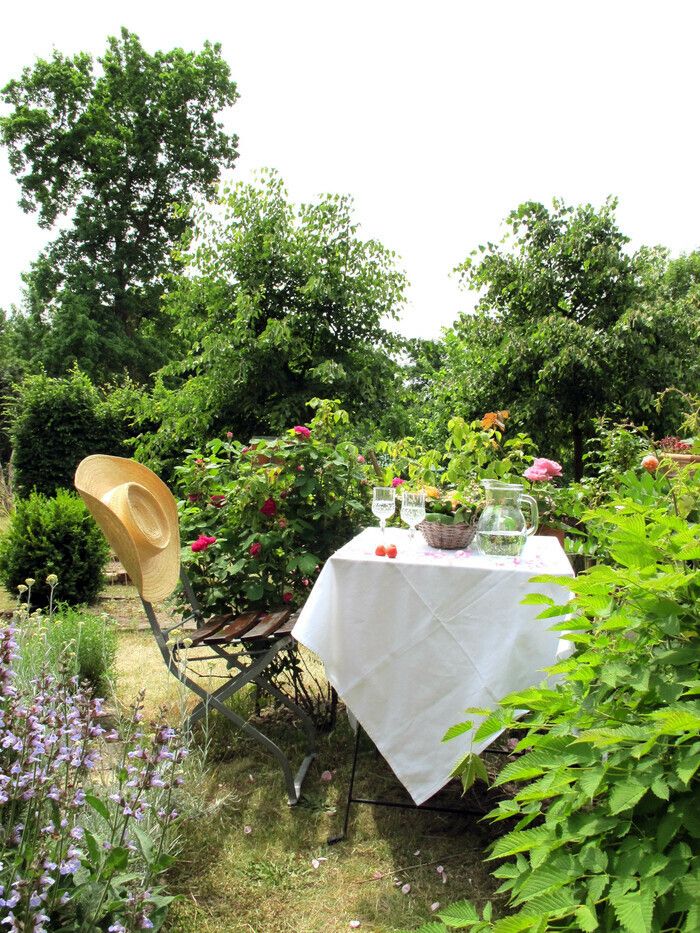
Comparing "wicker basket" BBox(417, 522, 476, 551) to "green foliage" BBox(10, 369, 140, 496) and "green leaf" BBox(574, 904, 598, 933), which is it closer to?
"green leaf" BBox(574, 904, 598, 933)

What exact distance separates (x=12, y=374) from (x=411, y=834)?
18.8m

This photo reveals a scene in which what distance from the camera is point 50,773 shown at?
4.63ft

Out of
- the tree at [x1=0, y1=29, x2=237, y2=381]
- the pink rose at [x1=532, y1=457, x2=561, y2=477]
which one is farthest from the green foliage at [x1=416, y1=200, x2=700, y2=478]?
the tree at [x1=0, y1=29, x2=237, y2=381]

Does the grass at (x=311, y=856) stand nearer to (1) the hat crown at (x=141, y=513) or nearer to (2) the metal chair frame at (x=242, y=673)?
(2) the metal chair frame at (x=242, y=673)

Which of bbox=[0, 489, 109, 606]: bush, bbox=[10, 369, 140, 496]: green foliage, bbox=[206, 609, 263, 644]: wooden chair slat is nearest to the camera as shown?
bbox=[206, 609, 263, 644]: wooden chair slat

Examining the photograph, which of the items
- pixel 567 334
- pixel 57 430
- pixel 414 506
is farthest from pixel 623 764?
pixel 57 430

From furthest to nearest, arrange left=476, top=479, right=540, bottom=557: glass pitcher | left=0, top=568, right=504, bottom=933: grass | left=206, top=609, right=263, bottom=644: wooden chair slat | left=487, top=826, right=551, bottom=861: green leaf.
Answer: left=206, top=609, right=263, bottom=644: wooden chair slat
left=476, top=479, right=540, bottom=557: glass pitcher
left=0, top=568, right=504, bottom=933: grass
left=487, top=826, right=551, bottom=861: green leaf

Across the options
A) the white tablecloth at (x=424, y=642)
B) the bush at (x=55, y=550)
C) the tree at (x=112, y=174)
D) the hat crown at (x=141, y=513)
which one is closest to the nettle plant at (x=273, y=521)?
the hat crown at (x=141, y=513)

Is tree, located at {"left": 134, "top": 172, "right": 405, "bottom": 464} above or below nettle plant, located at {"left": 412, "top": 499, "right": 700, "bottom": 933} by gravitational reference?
above

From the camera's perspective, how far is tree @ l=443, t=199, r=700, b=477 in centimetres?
565

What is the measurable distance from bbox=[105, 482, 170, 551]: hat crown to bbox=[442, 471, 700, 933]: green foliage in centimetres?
178

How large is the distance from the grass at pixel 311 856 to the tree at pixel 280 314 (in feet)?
12.5

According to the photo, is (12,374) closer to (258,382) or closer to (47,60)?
(47,60)

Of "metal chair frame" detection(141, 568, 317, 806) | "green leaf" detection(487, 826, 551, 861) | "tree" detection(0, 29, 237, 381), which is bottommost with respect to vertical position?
"metal chair frame" detection(141, 568, 317, 806)
